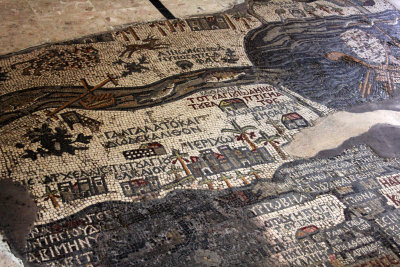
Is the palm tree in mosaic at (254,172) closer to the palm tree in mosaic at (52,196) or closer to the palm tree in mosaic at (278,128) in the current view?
the palm tree in mosaic at (278,128)

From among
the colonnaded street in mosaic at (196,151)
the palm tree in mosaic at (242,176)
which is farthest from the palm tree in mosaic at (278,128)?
the palm tree in mosaic at (242,176)

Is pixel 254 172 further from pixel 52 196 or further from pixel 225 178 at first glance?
pixel 52 196

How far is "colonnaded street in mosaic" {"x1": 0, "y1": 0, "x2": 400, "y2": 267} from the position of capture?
4.73 m

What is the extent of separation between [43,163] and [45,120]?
2.39 ft

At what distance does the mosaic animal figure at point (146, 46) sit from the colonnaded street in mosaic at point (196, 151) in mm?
16

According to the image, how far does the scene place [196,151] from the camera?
571 cm

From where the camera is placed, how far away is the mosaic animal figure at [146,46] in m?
7.13

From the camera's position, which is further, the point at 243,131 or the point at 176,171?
the point at 243,131

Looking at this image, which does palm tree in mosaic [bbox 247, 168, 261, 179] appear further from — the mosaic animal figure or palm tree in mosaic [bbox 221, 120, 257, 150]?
the mosaic animal figure

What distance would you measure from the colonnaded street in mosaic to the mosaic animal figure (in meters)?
0.02

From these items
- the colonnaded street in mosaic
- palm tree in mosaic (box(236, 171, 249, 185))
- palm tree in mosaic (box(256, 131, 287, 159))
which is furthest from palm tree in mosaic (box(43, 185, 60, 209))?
palm tree in mosaic (box(256, 131, 287, 159))

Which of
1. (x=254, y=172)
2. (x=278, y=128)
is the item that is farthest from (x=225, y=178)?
(x=278, y=128)

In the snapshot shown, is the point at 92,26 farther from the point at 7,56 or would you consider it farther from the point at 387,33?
the point at 387,33

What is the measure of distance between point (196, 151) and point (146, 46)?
2.29 metres
